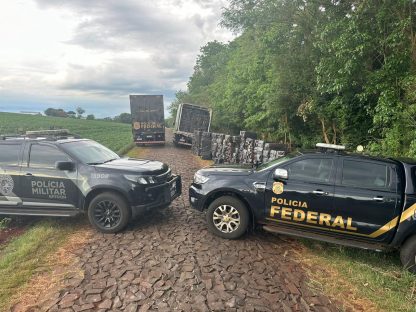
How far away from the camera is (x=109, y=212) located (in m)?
6.00

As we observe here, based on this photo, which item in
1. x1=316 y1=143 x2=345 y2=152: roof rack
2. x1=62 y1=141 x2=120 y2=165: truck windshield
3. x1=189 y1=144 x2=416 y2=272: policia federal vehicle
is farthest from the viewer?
x1=62 y1=141 x2=120 y2=165: truck windshield

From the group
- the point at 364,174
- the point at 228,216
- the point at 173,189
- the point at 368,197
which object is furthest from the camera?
the point at 173,189

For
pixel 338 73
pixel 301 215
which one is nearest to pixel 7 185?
pixel 301 215

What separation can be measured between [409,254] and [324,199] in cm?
144

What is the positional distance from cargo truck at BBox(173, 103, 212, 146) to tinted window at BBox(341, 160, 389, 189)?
648 inches

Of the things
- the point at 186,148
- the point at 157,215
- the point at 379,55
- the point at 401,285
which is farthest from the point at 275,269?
the point at 186,148

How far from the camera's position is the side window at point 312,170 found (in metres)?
5.25

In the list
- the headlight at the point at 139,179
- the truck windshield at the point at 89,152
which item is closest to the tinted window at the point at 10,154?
the truck windshield at the point at 89,152

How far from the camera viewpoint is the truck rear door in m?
4.79

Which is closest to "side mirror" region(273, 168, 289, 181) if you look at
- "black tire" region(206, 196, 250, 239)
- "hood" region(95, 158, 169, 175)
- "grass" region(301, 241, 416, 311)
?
"black tire" region(206, 196, 250, 239)

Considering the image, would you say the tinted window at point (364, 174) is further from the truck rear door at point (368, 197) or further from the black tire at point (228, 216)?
the black tire at point (228, 216)

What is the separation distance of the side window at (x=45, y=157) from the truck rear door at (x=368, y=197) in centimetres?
517

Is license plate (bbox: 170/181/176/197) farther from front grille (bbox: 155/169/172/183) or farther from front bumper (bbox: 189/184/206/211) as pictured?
front bumper (bbox: 189/184/206/211)

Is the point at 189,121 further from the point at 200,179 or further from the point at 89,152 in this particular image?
the point at 200,179
